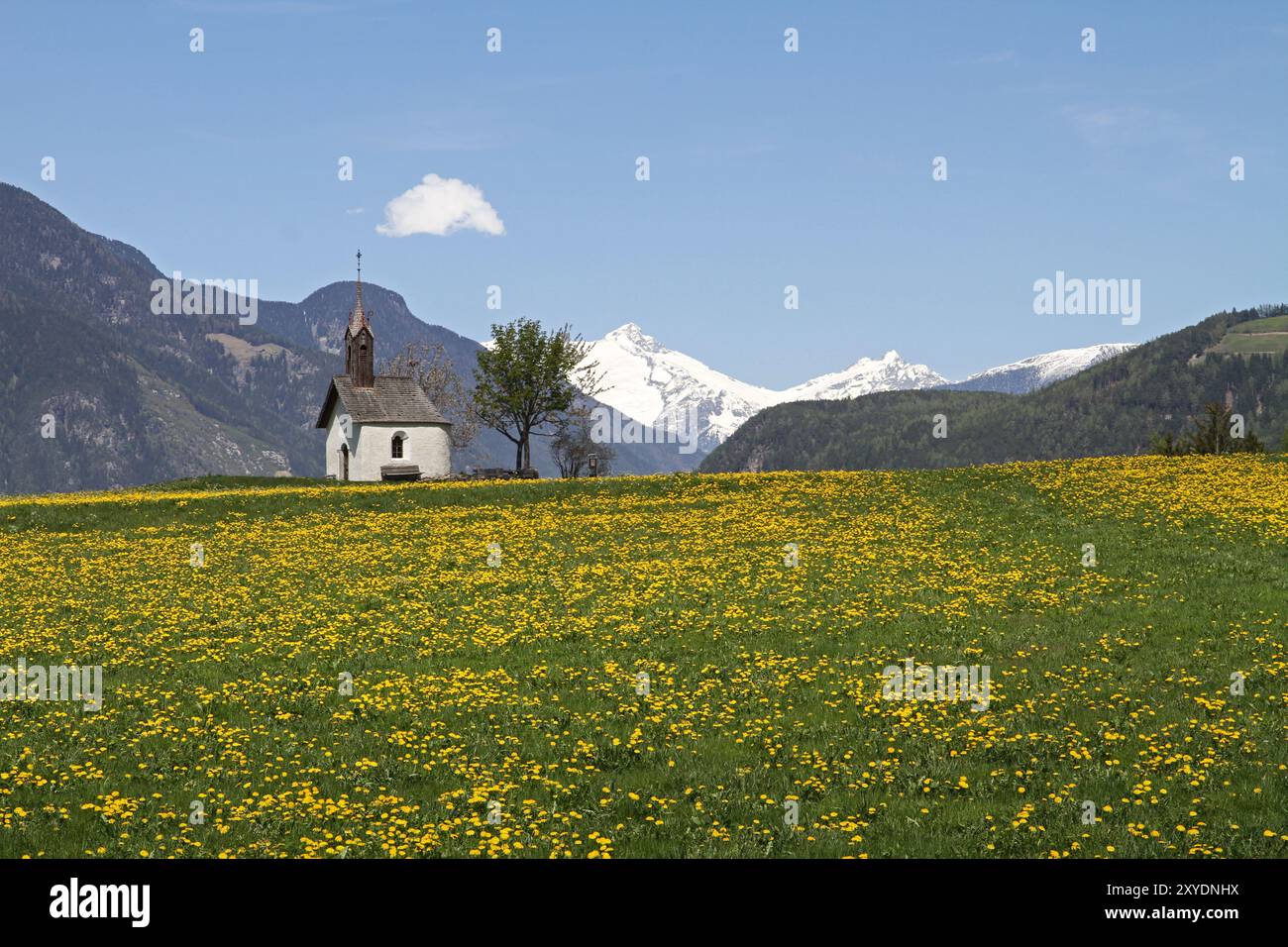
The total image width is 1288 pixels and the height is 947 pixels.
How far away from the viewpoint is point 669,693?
1803 centimetres

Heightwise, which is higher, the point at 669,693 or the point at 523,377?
the point at 523,377

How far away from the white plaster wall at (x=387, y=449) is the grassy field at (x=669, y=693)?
44.8 meters

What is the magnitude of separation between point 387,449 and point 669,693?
6936cm

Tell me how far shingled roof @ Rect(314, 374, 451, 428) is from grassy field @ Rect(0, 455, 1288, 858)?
45285mm

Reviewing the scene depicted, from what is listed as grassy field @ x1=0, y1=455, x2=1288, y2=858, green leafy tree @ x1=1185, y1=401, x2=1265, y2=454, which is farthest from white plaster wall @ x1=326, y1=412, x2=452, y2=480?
green leafy tree @ x1=1185, y1=401, x2=1265, y2=454

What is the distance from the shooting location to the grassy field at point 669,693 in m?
12.0

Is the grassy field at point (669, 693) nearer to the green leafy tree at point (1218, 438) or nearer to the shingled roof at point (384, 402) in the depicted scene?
the green leafy tree at point (1218, 438)
